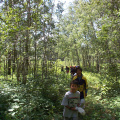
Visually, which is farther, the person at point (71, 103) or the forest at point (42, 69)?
the forest at point (42, 69)

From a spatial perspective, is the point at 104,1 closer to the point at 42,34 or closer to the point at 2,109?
the point at 42,34

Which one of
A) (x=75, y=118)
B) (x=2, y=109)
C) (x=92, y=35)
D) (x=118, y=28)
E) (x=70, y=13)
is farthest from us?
(x=70, y=13)

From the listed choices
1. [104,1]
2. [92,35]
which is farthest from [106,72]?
[92,35]

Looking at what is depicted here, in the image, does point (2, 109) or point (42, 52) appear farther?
point (42, 52)

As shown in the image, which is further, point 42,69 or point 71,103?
point 42,69

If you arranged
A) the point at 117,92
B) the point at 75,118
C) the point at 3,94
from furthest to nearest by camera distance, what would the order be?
1. the point at 117,92
2. the point at 3,94
3. the point at 75,118

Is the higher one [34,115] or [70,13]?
[70,13]

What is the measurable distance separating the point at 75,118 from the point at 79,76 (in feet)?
5.11

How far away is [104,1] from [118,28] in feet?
11.9

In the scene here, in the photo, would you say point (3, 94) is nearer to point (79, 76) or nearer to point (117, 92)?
point (79, 76)

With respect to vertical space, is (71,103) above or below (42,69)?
below

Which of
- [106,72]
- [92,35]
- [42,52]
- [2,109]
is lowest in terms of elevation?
[2,109]

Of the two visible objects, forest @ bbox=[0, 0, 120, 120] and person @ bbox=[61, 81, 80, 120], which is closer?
person @ bbox=[61, 81, 80, 120]

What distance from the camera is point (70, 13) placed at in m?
26.9
